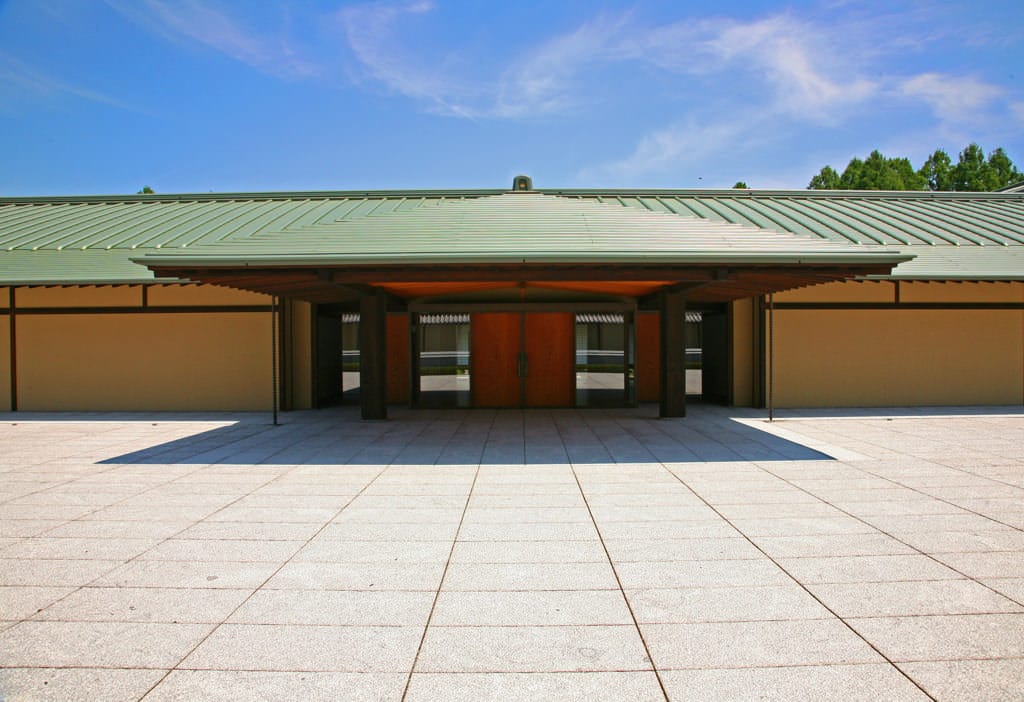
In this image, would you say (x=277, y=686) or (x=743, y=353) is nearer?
(x=277, y=686)

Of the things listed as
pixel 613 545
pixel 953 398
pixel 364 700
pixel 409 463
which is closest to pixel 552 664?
pixel 364 700

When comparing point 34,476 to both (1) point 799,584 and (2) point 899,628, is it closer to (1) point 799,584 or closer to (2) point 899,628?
(1) point 799,584

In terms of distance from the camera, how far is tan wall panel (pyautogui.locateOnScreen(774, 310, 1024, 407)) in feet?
45.1

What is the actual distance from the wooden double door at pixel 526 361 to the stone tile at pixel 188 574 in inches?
387

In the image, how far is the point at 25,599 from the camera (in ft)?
12.6

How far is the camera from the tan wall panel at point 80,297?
13.7 metres

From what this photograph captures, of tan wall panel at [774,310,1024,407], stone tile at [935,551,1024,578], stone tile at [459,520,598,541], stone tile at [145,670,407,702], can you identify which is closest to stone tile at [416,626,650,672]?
stone tile at [145,670,407,702]

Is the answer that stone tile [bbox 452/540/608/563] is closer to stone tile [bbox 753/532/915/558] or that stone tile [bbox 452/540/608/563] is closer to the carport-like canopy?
stone tile [bbox 753/532/915/558]

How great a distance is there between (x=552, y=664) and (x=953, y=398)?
14.7 meters

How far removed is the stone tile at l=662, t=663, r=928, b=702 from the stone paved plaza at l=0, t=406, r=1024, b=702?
12mm

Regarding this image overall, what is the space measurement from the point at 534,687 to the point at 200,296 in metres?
13.3

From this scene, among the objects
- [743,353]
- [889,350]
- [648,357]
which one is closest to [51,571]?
[648,357]

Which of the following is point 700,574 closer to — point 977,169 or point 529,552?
point 529,552

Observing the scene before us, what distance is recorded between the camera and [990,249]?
529 inches
